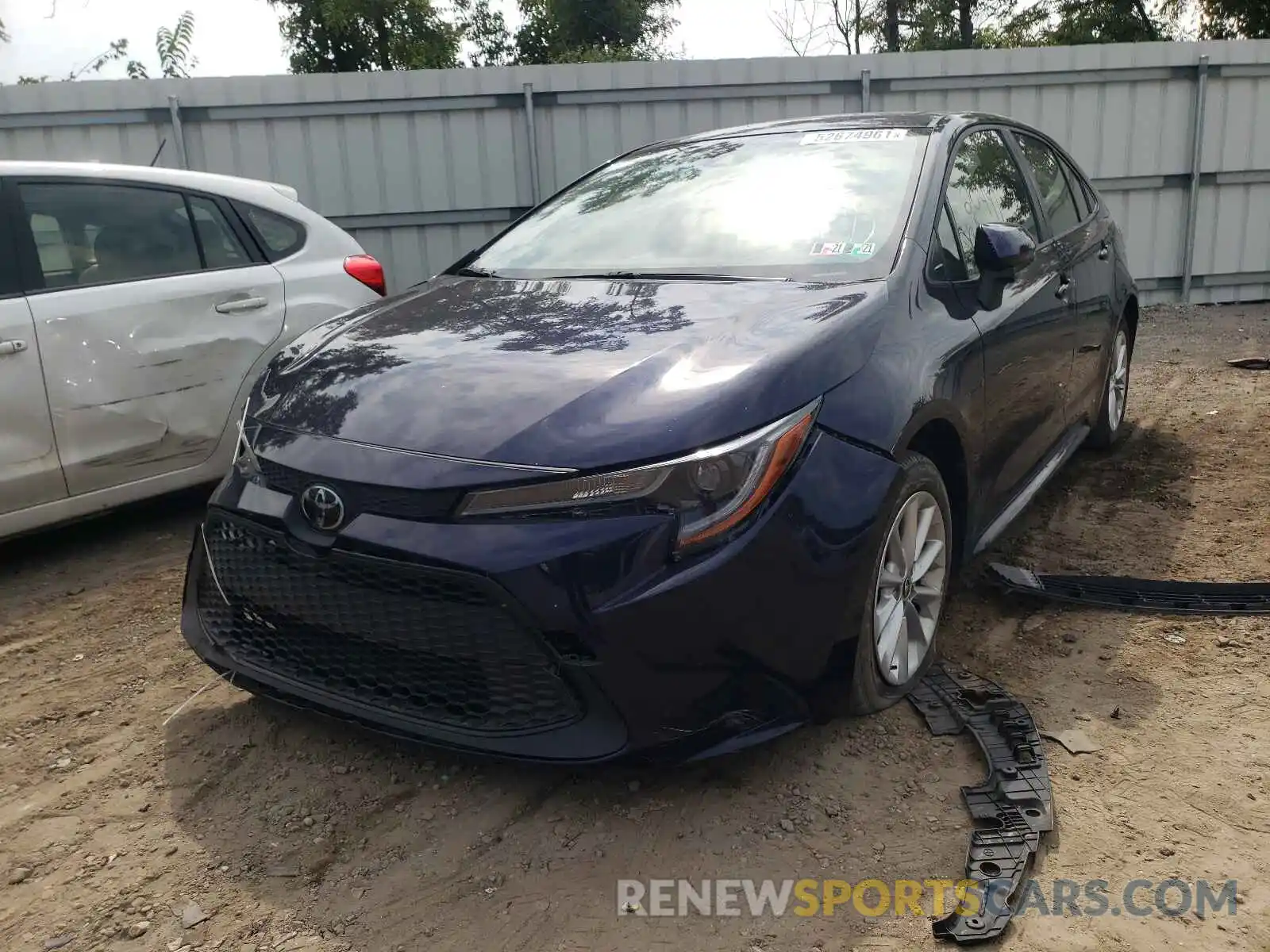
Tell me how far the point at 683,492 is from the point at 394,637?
27.3 inches

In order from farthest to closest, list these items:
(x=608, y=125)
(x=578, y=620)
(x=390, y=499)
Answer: (x=608, y=125) < (x=390, y=499) < (x=578, y=620)

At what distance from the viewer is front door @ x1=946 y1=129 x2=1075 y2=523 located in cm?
312

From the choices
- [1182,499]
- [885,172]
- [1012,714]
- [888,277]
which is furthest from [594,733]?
[1182,499]

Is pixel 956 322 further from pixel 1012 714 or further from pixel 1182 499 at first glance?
pixel 1182 499

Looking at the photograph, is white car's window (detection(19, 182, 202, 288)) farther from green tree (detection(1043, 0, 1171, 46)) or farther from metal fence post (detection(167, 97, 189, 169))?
green tree (detection(1043, 0, 1171, 46))

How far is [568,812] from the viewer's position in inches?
93.2

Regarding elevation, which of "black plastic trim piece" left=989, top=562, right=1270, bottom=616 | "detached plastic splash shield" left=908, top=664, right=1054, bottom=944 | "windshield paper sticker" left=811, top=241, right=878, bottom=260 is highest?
"windshield paper sticker" left=811, top=241, right=878, bottom=260

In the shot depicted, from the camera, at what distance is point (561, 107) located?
8633 millimetres

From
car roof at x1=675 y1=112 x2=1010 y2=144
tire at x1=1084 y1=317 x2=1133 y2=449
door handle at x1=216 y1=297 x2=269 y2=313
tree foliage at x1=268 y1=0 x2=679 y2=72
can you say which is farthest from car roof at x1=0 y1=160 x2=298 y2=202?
tree foliage at x1=268 y1=0 x2=679 y2=72

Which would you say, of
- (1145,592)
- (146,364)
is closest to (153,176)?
(146,364)

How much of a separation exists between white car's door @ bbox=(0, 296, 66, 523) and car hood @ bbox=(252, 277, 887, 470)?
4.64 feet

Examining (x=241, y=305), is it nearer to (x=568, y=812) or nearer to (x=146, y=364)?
(x=146, y=364)

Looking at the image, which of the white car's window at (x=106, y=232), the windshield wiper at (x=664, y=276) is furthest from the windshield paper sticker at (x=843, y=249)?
the white car's window at (x=106, y=232)

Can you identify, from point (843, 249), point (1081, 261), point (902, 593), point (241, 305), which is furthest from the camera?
point (241, 305)
